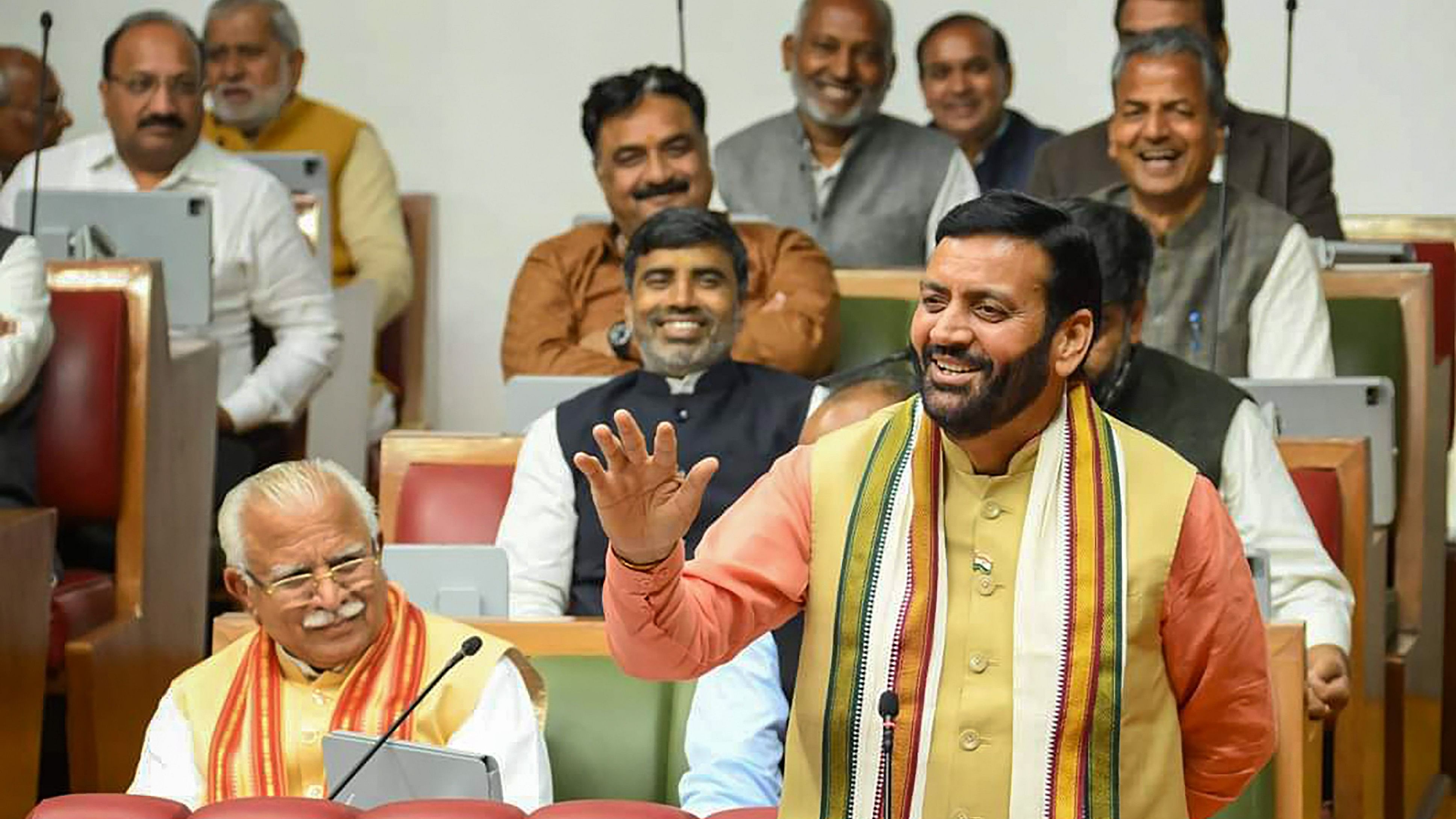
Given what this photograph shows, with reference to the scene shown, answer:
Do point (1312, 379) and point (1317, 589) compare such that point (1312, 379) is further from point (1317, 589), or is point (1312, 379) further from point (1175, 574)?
point (1175, 574)

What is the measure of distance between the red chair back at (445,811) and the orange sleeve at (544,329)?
206 centimetres

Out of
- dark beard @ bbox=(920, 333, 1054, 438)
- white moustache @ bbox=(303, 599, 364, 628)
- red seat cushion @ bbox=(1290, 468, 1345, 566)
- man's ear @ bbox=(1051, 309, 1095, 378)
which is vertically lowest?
white moustache @ bbox=(303, 599, 364, 628)

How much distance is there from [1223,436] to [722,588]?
1294 mm

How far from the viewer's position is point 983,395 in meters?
1.71

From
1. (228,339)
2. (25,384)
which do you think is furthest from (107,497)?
(228,339)

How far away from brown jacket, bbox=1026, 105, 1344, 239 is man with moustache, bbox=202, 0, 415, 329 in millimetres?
1392

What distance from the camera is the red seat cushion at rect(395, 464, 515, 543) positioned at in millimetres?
3188

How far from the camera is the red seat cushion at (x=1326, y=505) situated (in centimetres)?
303

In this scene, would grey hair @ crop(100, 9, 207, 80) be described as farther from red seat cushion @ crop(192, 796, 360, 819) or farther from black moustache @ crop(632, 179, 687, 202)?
red seat cushion @ crop(192, 796, 360, 819)

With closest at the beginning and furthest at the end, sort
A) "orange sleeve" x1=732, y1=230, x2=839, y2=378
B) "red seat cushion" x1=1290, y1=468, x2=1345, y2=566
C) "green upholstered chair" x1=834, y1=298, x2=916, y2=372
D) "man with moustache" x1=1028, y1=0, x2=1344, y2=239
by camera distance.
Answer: "red seat cushion" x1=1290, y1=468, x2=1345, y2=566, "orange sleeve" x1=732, y1=230, x2=839, y2=378, "green upholstered chair" x1=834, y1=298, x2=916, y2=372, "man with moustache" x1=1028, y1=0, x2=1344, y2=239

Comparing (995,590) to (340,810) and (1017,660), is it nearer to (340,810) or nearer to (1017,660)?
(1017,660)

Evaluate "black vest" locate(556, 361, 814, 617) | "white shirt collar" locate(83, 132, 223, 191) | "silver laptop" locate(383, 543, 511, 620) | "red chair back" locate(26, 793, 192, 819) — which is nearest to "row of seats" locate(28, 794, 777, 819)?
"red chair back" locate(26, 793, 192, 819)

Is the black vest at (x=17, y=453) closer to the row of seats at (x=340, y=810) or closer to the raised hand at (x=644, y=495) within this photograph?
the row of seats at (x=340, y=810)

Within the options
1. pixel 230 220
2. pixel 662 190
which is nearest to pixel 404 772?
pixel 662 190
